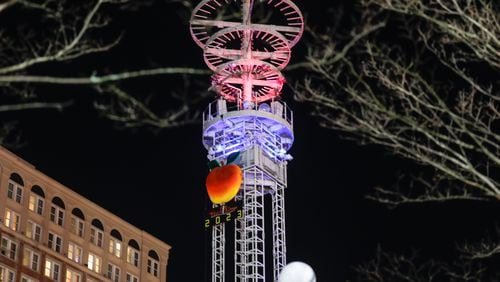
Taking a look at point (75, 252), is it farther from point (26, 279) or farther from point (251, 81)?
point (251, 81)

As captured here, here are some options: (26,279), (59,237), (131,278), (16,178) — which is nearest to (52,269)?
(59,237)

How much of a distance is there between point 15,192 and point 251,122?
78.9ft

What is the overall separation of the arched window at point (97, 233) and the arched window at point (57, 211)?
422 centimetres

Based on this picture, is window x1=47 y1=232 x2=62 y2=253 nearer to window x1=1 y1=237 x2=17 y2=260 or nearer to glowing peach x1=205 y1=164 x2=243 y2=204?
window x1=1 y1=237 x2=17 y2=260

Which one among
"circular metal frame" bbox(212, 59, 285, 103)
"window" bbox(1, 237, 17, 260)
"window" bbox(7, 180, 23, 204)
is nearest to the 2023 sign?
"circular metal frame" bbox(212, 59, 285, 103)

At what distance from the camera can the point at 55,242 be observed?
315 ft

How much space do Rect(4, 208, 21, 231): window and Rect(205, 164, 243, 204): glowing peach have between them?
2081cm

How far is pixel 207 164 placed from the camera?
3317 inches

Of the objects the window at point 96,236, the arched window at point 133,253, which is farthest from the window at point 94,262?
the arched window at point 133,253

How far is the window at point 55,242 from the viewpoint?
313 feet

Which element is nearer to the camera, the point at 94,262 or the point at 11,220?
the point at 11,220

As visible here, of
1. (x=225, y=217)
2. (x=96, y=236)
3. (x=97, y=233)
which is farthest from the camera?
(x=97, y=233)

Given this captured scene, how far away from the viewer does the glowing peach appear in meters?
79.1

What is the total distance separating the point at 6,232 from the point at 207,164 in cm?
1971
